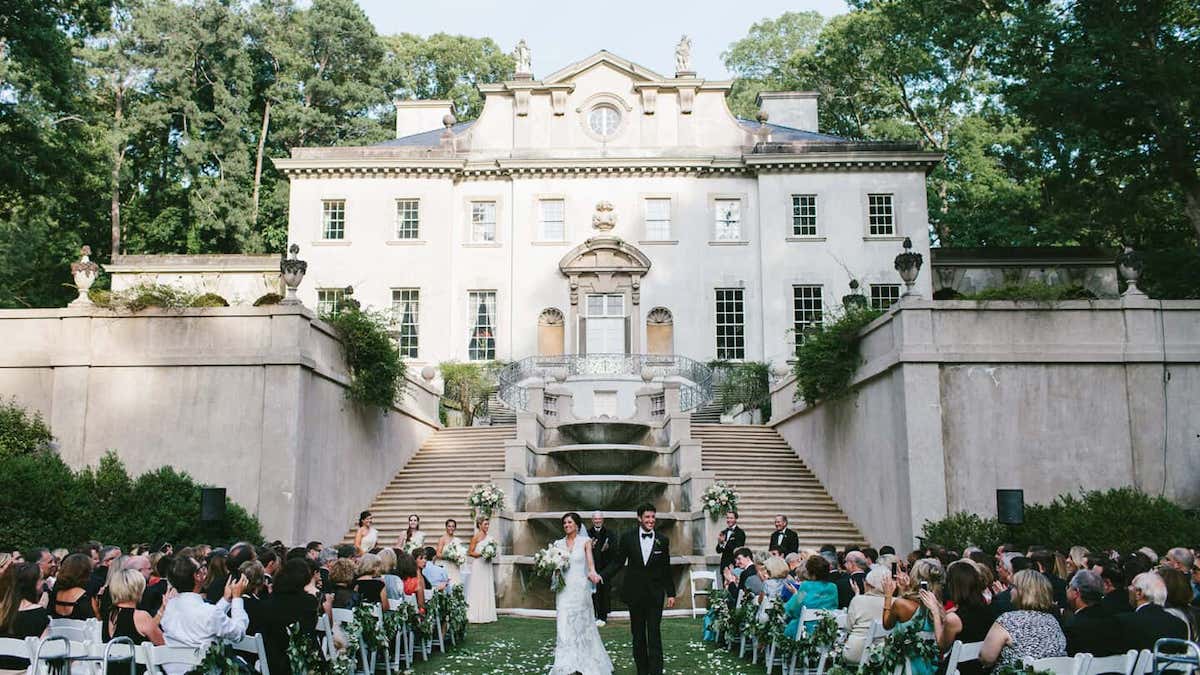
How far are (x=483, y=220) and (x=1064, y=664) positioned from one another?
2990 cm

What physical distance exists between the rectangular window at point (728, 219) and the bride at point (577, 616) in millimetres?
25100

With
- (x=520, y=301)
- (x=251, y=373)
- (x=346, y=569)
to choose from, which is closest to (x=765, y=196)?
(x=520, y=301)

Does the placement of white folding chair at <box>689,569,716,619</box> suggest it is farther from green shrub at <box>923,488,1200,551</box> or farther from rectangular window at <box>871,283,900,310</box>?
rectangular window at <box>871,283,900,310</box>

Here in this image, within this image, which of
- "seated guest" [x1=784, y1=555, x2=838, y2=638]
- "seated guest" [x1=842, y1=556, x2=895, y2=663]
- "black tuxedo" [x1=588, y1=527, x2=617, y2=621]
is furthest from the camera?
"black tuxedo" [x1=588, y1=527, x2=617, y2=621]

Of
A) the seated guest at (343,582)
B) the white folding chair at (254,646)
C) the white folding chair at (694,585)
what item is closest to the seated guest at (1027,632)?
the white folding chair at (254,646)

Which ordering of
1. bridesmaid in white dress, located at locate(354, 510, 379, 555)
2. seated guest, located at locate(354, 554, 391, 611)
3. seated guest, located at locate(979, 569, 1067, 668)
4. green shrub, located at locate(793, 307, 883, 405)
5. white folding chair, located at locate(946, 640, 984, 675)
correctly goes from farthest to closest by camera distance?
green shrub, located at locate(793, 307, 883, 405), bridesmaid in white dress, located at locate(354, 510, 379, 555), seated guest, located at locate(354, 554, 391, 611), white folding chair, located at locate(946, 640, 984, 675), seated guest, located at locate(979, 569, 1067, 668)

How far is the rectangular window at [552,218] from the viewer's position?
3506cm

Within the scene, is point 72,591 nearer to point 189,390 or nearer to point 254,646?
point 254,646

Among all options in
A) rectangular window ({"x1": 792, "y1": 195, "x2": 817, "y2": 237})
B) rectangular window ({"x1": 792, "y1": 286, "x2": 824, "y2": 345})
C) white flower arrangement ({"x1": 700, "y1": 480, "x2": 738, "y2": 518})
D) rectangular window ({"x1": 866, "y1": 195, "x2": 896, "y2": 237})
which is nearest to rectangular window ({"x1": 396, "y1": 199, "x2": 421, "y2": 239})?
rectangular window ({"x1": 792, "y1": 195, "x2": 817, "y2": 237})

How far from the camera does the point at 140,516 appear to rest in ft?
50.0

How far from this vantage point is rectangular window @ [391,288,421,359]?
112 feet

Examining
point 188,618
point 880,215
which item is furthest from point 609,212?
point 188,618

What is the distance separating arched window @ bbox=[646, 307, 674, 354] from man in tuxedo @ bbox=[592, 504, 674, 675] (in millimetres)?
23826

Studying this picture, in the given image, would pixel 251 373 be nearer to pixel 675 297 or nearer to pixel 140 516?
pixel 140 516
